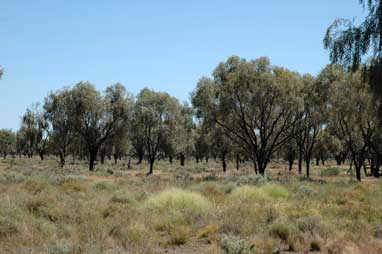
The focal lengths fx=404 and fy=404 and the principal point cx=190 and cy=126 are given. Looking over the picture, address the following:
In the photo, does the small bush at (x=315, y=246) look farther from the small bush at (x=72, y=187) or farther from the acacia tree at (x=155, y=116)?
the acacia tree at (x=155, y=116)

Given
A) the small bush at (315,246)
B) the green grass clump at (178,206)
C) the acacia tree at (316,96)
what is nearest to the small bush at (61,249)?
the green grass clump at (178,206)

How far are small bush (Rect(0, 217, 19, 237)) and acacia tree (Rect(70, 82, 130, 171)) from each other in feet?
118

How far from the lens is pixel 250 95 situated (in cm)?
3250

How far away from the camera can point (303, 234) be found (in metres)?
10.3

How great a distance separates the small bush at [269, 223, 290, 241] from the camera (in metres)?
10.4

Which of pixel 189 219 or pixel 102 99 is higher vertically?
pixel 102 99

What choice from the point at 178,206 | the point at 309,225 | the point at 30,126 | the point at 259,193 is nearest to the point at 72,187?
the point at 178,206

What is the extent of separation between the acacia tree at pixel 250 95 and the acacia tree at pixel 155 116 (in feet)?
49.1

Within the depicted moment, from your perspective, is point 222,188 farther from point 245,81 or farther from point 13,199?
point 245,81

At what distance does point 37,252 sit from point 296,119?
3083 cm

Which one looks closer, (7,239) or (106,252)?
(106,252)

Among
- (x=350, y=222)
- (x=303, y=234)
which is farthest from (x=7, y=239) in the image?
(x=350, y=222)

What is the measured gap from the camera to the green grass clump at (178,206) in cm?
1257

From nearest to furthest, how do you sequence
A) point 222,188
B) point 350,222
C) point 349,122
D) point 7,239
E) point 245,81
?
point 7,239
point 350,222
point 222,188
point 245,81
point 349,122
